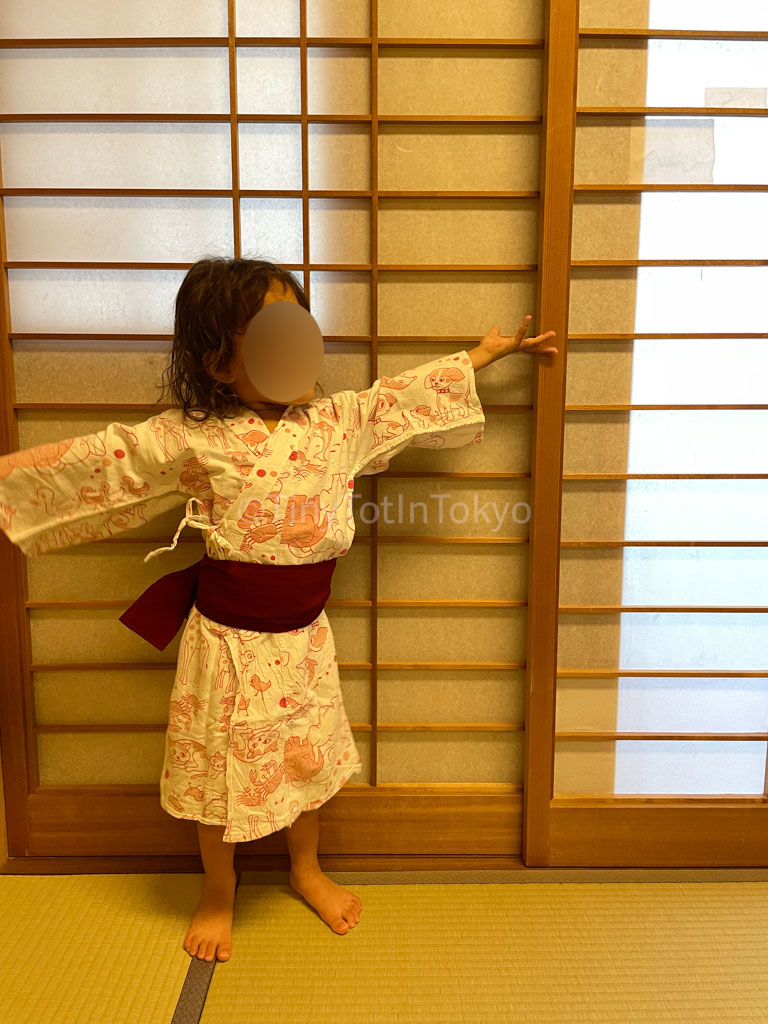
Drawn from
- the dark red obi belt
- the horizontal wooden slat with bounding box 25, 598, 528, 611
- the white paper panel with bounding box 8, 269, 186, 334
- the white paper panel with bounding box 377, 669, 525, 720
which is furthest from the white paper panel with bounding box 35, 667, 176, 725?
the white paper panel with bounding box 8, 269, 186, 334

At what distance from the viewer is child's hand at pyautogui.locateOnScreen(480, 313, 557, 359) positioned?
61.0 inches

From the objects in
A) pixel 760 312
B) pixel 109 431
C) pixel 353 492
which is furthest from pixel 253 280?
pixel 760 312

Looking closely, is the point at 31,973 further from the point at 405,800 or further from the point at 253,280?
the point at 253,280

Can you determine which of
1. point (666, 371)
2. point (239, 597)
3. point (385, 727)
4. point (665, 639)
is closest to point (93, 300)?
point (239, 597)

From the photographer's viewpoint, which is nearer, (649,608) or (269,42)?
(269,42)

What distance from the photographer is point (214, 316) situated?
141cm

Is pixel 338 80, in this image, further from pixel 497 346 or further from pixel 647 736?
pixel 647 736

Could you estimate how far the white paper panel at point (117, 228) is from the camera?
1.62 meters

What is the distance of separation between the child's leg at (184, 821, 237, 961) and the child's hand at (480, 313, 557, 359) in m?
1.15

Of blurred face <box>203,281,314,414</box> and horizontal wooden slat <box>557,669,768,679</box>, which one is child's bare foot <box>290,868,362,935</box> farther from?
blurred face <box>203,281,314,414</box>

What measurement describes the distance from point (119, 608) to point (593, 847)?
1.27 m

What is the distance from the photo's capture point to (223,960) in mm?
1498

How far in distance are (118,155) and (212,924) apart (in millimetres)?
1655

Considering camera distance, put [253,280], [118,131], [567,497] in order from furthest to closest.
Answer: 1. [567,497]
2. [118,131]
3. [253,280]
